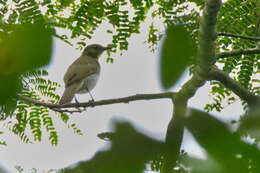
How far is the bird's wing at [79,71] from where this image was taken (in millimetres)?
5035

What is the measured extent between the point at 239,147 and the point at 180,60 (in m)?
0.09

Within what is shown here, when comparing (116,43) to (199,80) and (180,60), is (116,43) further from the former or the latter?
(180,60)

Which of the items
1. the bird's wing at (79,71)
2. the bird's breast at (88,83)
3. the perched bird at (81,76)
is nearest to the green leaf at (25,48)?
the perched bird at (81,76)

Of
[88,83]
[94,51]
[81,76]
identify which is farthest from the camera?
[94,51]

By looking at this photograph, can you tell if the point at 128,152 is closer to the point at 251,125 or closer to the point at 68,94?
the point at 251,125

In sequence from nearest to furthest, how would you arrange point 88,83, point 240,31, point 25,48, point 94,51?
point 25,48, point 240,31, point 88,83, point 94,51

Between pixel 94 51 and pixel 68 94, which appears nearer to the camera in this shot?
pixel 68 94

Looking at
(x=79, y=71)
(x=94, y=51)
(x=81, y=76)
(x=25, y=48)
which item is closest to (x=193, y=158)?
(x=25, y=48)

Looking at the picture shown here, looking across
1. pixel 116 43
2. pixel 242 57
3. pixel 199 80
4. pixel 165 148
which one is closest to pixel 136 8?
pixel 116 43

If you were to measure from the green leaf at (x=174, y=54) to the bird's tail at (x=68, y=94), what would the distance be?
3.37 meters

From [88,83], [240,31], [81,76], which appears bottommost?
[88,83]

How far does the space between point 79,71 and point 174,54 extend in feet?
16.2

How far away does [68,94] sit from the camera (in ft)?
14.3

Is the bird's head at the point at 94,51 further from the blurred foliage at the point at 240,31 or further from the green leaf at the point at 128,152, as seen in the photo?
the green leaf at the point at 128,152
